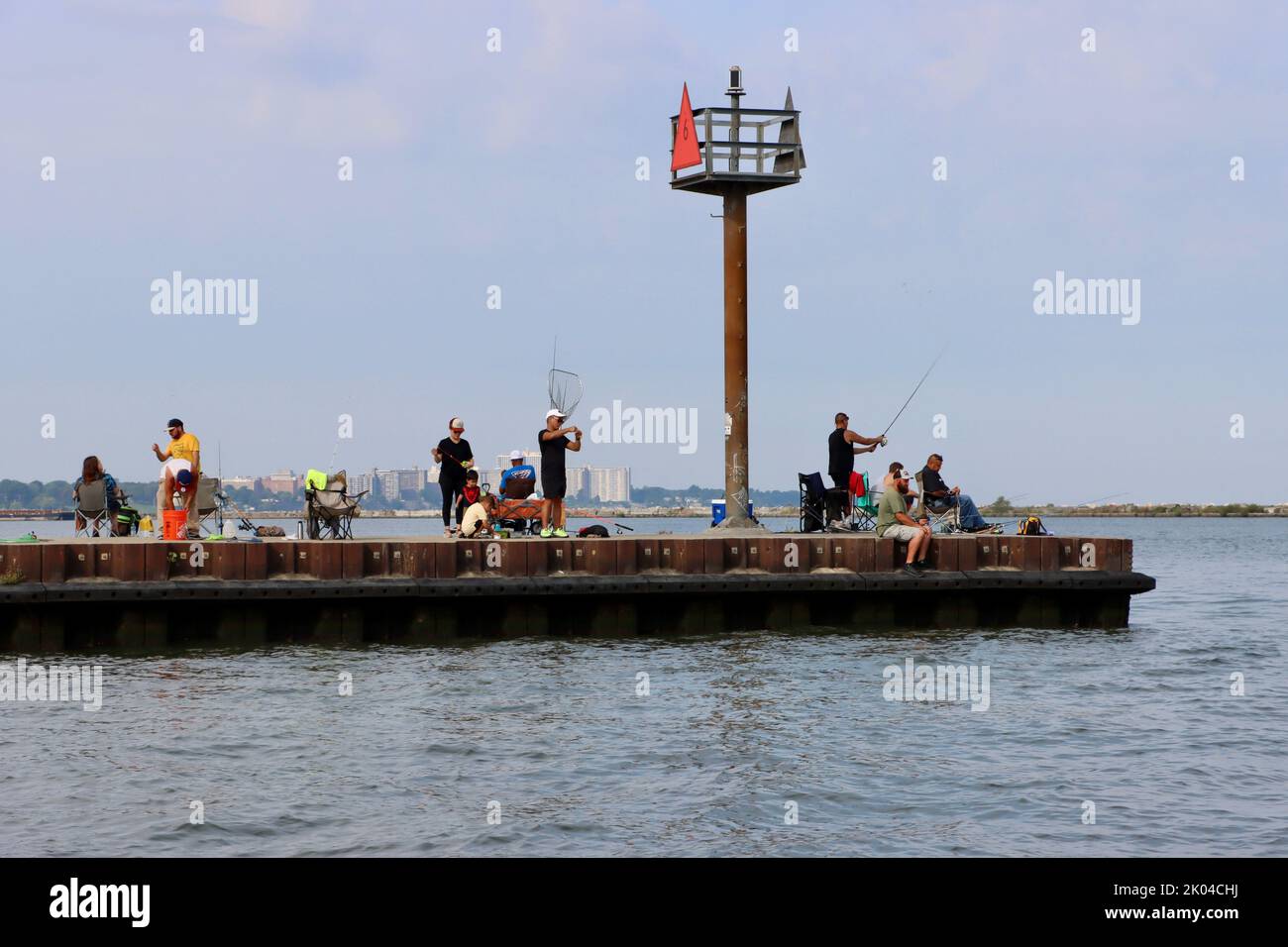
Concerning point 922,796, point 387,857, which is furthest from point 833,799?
point 387,857

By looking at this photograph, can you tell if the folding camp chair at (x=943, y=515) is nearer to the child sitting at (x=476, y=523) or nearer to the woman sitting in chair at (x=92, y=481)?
the child sitting at (x=476, y=523)

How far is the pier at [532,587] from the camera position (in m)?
18.9

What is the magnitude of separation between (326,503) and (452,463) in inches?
76.8

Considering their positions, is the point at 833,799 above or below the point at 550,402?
below

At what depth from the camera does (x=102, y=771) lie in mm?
12742

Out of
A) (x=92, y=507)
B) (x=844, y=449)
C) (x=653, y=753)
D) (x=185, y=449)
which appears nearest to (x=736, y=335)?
(x=844, y=449)

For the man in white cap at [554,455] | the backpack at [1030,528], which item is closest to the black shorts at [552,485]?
the man in white cap at [554,455]

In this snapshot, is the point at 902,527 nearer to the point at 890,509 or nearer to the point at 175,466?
the point at 890,509

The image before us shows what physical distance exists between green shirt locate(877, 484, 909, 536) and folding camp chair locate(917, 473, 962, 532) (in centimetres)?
119

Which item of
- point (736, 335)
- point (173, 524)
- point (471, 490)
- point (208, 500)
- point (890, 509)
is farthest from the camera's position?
point (736, 335)

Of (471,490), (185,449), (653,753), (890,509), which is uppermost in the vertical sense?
(185,449)

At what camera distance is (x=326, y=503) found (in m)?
21.8

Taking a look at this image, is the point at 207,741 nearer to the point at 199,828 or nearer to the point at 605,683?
the point at 199,828

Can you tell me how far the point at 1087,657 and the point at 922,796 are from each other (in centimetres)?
922
